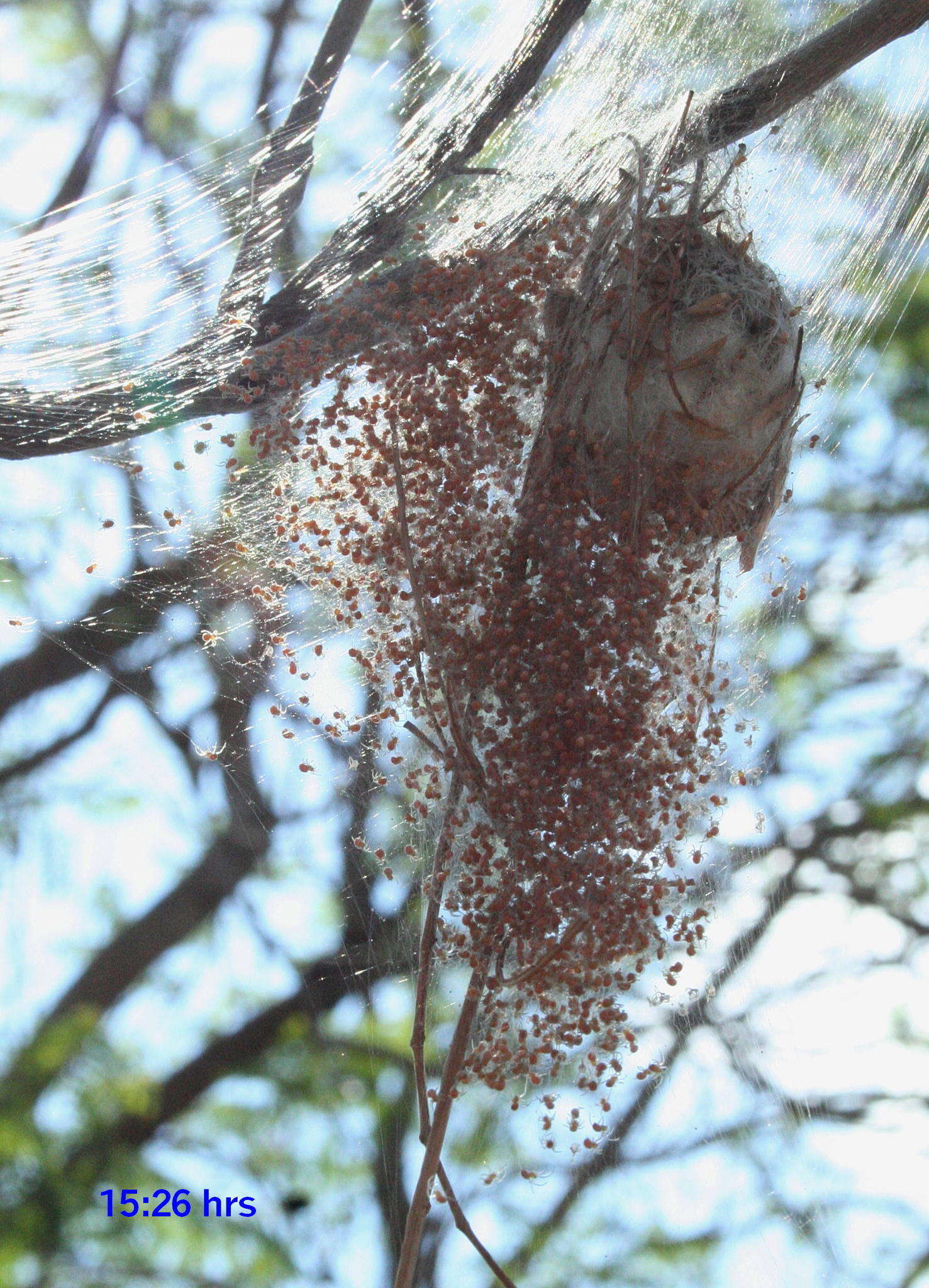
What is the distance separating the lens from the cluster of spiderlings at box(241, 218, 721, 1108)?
3.86 ft

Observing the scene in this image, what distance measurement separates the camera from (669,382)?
1294 millimetres

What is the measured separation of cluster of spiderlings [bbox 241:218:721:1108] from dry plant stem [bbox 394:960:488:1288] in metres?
0.02

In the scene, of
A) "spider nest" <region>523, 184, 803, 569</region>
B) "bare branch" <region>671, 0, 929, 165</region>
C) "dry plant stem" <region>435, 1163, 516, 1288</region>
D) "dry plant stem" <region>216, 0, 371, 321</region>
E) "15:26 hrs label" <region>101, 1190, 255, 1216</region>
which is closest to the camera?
"dry plant stem" <region>435, 1163, 516, 1288</region>

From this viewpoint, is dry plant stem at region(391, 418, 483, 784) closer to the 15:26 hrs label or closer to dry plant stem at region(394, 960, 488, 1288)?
dry plant stem at region(394, 960, 488, 1288)

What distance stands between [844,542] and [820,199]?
1.88 meters

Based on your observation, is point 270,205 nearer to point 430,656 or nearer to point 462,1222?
point 430,656

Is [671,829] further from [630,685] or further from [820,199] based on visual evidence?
[820,199]

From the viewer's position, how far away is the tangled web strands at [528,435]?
1.20m

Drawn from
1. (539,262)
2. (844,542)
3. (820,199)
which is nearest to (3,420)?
(539,262)

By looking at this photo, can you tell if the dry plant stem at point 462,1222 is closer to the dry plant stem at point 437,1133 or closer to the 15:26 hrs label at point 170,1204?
the dry plant stem at point 437,1133

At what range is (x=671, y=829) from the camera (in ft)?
4.59

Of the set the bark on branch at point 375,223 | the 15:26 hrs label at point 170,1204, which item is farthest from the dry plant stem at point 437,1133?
the 15:26 hrs label at point 170,1204

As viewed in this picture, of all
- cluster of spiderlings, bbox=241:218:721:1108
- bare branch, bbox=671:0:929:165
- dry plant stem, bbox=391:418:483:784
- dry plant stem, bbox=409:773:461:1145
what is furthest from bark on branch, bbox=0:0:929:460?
dry plant stem, bbox=409:773:461:1145

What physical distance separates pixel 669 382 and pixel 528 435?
0.17 meters
